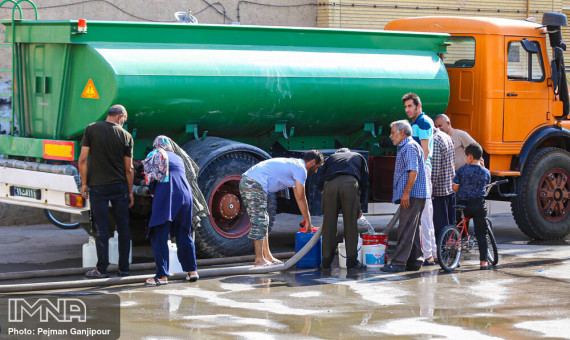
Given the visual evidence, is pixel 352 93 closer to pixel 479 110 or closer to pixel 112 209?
pixel 479 110

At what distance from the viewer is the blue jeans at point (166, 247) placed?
951cm

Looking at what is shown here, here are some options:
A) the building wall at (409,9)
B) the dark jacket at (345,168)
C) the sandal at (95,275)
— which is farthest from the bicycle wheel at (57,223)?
the building wall at (409,9)

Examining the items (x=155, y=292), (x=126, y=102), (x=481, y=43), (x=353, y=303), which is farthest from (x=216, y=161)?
(x=481, y=43)

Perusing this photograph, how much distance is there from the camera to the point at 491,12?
19875 mm

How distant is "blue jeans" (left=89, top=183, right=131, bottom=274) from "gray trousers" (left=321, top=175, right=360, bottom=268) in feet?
7.17

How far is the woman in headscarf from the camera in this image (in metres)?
9.46

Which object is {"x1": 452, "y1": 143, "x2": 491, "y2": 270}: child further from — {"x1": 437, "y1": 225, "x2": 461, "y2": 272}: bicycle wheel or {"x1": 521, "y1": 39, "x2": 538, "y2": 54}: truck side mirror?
{"x1": 521, "y1": 39, "x2": 538, "y2": 54}: truck side mirror

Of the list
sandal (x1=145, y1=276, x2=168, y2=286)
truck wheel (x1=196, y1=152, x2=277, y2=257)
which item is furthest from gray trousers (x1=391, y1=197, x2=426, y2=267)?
sandal (x1=145, y1=276, x2=168, y2=286)

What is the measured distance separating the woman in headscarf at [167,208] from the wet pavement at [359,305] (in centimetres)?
21

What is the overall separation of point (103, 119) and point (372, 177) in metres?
4.19

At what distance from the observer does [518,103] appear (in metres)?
13.3

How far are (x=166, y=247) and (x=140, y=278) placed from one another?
410 millimetres

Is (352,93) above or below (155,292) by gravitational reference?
above

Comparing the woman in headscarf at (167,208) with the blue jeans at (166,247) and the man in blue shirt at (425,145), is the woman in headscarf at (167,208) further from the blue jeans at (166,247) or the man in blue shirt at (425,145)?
the man in blue shirt at (425,145)
